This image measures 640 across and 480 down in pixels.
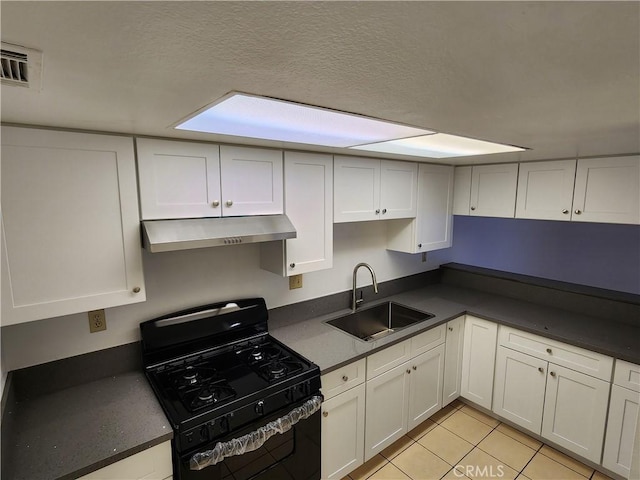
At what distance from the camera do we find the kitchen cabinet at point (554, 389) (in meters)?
2.15

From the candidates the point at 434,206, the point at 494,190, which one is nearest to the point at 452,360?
the point at 434,206

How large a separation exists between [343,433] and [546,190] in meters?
2.24

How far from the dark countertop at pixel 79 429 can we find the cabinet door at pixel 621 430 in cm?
255

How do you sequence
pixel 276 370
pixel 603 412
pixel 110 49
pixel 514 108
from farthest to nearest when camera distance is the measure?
pixel 603 412 → pixel 276 370 → pixel 514 108 → pixel 110 49

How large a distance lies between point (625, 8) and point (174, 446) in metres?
1.85

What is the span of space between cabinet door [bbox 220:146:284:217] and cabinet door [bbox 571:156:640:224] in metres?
2.08

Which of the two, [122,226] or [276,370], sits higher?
[122,226]

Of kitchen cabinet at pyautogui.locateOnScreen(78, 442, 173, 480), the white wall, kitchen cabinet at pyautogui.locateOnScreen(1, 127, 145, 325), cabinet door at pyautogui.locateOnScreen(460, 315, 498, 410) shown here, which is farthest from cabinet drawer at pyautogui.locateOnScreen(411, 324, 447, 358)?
kitchen cabinet at pyautogui.locateOnScreen(1, 127, 145, 325)

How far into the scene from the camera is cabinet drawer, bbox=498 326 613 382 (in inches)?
83.0

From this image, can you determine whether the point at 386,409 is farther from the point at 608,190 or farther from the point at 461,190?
the point at 608,190

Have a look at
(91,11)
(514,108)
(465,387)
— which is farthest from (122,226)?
(465,387)

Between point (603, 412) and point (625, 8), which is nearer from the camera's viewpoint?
point (625, 8)

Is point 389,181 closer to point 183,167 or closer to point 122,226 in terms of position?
point 183,167

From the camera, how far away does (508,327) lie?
251 cm
